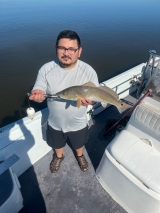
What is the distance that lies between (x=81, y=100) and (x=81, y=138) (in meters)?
0.93

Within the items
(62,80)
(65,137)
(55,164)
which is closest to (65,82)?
(62,80)

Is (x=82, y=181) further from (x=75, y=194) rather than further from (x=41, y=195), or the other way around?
(x=41, y=195)

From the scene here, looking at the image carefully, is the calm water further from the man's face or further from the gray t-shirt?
the man's face

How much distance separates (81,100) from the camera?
8.02 ft

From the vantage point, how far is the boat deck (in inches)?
115

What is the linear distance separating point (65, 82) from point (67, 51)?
429 millimetres

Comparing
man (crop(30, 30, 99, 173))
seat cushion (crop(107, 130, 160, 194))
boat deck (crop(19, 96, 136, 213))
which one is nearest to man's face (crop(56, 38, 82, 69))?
man (crop(30, 30, 99, 173))

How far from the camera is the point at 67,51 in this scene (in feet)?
7.53

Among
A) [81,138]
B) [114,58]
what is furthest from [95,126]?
[114,58]

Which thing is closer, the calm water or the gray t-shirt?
the gray t-shirt

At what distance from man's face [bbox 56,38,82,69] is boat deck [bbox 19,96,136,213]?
2.12 meters

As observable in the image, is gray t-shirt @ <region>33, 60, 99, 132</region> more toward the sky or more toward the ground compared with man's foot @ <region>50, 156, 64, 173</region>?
more toward the sky

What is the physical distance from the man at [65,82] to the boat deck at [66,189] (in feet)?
2.63

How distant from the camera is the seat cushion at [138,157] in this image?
7.49 feet
